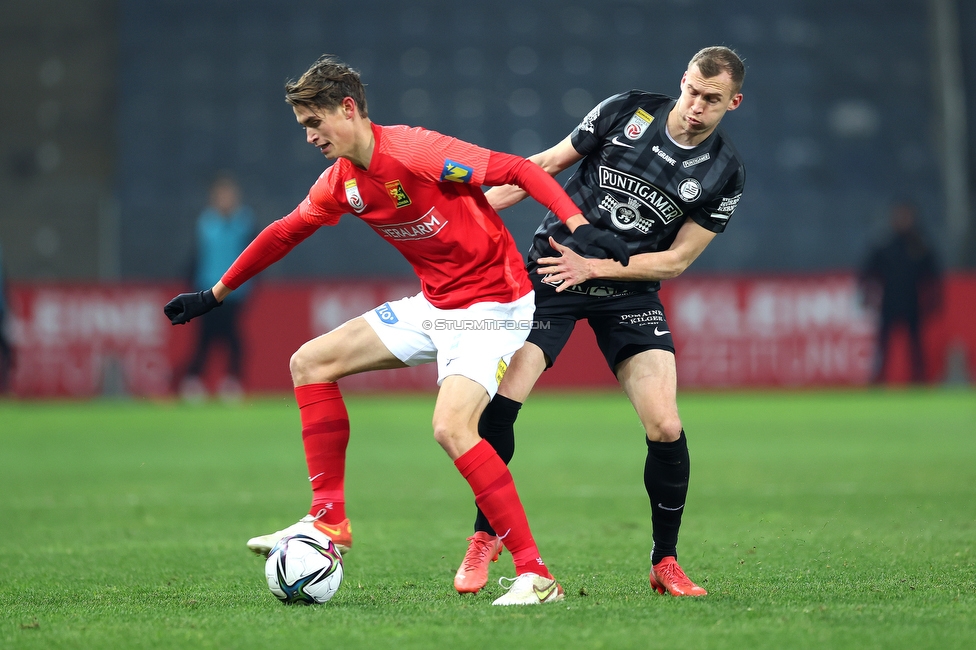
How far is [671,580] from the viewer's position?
478 centimetres

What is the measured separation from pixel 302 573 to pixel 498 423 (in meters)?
1.11

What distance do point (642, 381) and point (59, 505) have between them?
445 cm

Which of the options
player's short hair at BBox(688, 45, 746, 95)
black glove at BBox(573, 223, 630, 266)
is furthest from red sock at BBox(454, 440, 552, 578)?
player's short hair at BBox(688, 45, 746, 95)

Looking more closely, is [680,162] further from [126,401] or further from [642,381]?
[126,401]

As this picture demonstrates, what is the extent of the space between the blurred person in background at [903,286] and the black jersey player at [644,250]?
1180cm

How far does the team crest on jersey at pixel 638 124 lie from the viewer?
16.9 feet

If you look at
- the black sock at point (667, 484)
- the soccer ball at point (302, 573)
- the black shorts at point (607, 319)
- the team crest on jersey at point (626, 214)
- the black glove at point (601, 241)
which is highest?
the team crest on jersey at point (626, 214)

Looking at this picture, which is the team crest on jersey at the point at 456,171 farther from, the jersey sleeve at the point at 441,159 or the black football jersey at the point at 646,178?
the black football jersey at the point at 646,178

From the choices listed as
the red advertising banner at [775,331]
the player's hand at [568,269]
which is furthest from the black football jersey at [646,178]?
the red advertising banner at [775,331]

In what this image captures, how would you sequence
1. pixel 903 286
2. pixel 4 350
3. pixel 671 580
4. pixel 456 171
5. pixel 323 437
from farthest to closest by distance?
pixel 903 286 → pixel 4 350 → pixel 323 437 → pixel 671 580 → pixel 456 171

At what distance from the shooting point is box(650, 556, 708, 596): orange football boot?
471 centimetres

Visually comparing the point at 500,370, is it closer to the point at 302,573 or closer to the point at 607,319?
the point at 607,319

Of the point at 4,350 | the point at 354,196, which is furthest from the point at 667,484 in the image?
the point at 4,350

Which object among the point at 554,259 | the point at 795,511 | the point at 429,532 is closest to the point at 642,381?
the point at 554,259
